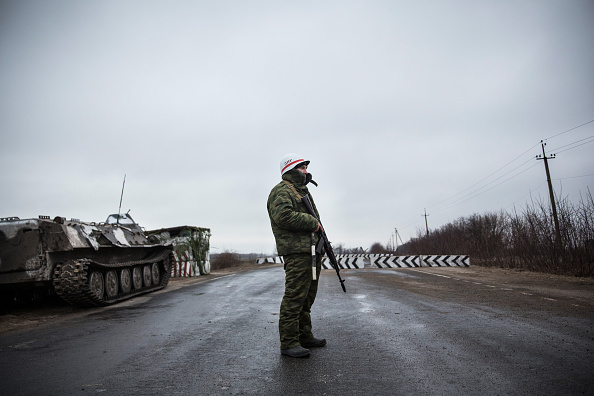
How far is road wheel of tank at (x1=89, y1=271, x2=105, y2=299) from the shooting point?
9.63 meters

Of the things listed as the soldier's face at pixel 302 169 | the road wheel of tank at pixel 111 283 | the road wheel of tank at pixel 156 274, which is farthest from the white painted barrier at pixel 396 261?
the soldier's face at pixel 302 169

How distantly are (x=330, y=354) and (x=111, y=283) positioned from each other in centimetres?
867

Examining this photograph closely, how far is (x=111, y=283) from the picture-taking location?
434 inches

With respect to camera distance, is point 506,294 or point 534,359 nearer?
point 534,359

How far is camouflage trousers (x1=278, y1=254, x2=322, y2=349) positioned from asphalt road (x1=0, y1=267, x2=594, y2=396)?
8.8 inches

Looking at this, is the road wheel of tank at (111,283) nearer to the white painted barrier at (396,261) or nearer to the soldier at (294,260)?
the soldier at (294,260)

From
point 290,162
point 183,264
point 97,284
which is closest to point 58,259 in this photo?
point 97,284

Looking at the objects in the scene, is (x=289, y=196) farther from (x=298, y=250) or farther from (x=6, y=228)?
(x=6, y=228)

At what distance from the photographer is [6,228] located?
9336mm

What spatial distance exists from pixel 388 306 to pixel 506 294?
133 inches

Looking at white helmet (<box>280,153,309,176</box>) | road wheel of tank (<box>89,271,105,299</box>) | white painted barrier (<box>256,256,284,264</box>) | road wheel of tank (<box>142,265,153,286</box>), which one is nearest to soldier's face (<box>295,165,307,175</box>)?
white helmet (<box>280,153,309,176</box>)

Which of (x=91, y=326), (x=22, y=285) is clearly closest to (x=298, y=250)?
(x=91, y=326)

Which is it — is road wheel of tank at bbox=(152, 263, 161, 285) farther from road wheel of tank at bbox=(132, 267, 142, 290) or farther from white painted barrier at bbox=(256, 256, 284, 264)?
white painted barrier at bbox=(256, 256, 284, 264)

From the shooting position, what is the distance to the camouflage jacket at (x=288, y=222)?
4352 millimetres
